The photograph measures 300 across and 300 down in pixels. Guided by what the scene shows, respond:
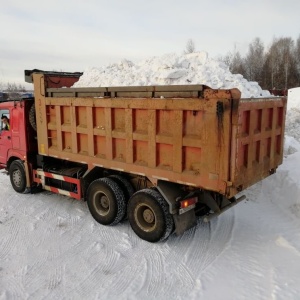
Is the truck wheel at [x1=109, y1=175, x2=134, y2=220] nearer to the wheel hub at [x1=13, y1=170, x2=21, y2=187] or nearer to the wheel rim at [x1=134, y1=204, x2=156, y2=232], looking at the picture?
the wheel rim at [x1=134, y1=204, x2=156, y2=232]

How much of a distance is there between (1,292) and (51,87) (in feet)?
14.7

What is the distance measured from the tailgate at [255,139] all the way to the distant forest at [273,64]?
4536 cm

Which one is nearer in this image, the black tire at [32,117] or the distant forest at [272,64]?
the black tire at [32,117]

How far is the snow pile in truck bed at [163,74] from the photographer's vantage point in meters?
7.98

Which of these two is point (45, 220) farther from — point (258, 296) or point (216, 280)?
point (258, 296)

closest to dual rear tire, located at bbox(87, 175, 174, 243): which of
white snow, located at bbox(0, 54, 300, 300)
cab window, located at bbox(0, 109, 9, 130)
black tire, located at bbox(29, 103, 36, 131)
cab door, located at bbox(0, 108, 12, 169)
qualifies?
white snow, located at bbox(0, 54, 300, 300)

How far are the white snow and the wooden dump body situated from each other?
1.12m

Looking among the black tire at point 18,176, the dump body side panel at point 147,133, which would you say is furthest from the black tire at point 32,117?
the black tire at point 18,176

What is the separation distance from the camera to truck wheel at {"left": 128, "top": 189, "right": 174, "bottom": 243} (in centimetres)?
545

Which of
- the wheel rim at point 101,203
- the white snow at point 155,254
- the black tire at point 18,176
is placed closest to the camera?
the white snow at point 155,254

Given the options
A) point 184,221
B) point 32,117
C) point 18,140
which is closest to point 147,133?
point 184,221

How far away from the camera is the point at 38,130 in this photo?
7461mm

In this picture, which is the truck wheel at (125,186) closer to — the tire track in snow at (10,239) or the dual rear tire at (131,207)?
the dual rear tire at (131,207)

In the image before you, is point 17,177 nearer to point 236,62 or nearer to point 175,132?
point 175,132
